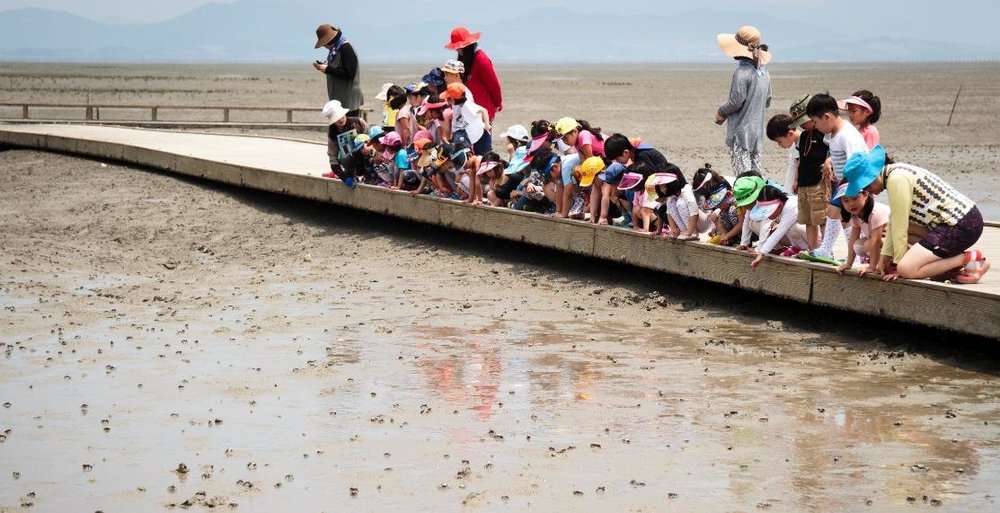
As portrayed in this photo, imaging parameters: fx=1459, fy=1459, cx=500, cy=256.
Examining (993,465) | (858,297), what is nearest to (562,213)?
(858,297)

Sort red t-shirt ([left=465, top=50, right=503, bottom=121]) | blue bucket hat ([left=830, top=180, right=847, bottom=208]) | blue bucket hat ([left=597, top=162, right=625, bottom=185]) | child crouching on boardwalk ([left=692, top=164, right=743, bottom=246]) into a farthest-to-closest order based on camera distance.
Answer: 1. red t-shirt ([left=465, top=50, right=503, bottom=121])
2. blue bucket hat ([left=597, top=162, right=625, bottom=185])
3. child crouching on boardwalk ([left=692, top=164, right=743, bottom=246])
4. blue bucket hat ([left=830, top=180, right=847, bottom=208])

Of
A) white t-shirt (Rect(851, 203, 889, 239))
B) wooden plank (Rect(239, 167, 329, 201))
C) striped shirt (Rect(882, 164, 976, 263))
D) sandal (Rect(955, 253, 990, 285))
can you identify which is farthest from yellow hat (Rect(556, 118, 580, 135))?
wooden plank (Rect(239, 167, 329, 201))

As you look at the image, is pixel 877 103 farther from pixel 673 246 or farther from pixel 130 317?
pixel 130 317

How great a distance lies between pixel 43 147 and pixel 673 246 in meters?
12.9

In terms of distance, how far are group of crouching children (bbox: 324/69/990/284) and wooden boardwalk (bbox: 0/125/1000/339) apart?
0.11 m

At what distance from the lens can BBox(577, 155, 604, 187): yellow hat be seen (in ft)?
32.6

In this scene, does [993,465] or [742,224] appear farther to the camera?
[742,224]

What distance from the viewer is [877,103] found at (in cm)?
893

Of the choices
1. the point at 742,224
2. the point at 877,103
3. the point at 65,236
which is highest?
the point at 877,103

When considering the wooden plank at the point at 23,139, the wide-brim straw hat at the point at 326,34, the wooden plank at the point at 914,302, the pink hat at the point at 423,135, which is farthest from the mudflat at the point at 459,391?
the wooden plank at the point at 23,139

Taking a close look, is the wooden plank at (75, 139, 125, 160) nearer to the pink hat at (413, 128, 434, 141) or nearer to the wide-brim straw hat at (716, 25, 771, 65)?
the pink hat at (413, 128, 434, 141)

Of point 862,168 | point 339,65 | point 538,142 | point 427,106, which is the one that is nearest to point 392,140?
point 427,106

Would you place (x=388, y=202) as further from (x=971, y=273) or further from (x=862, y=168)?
(x=971, y=273)

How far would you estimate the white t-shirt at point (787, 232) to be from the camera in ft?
28.1
